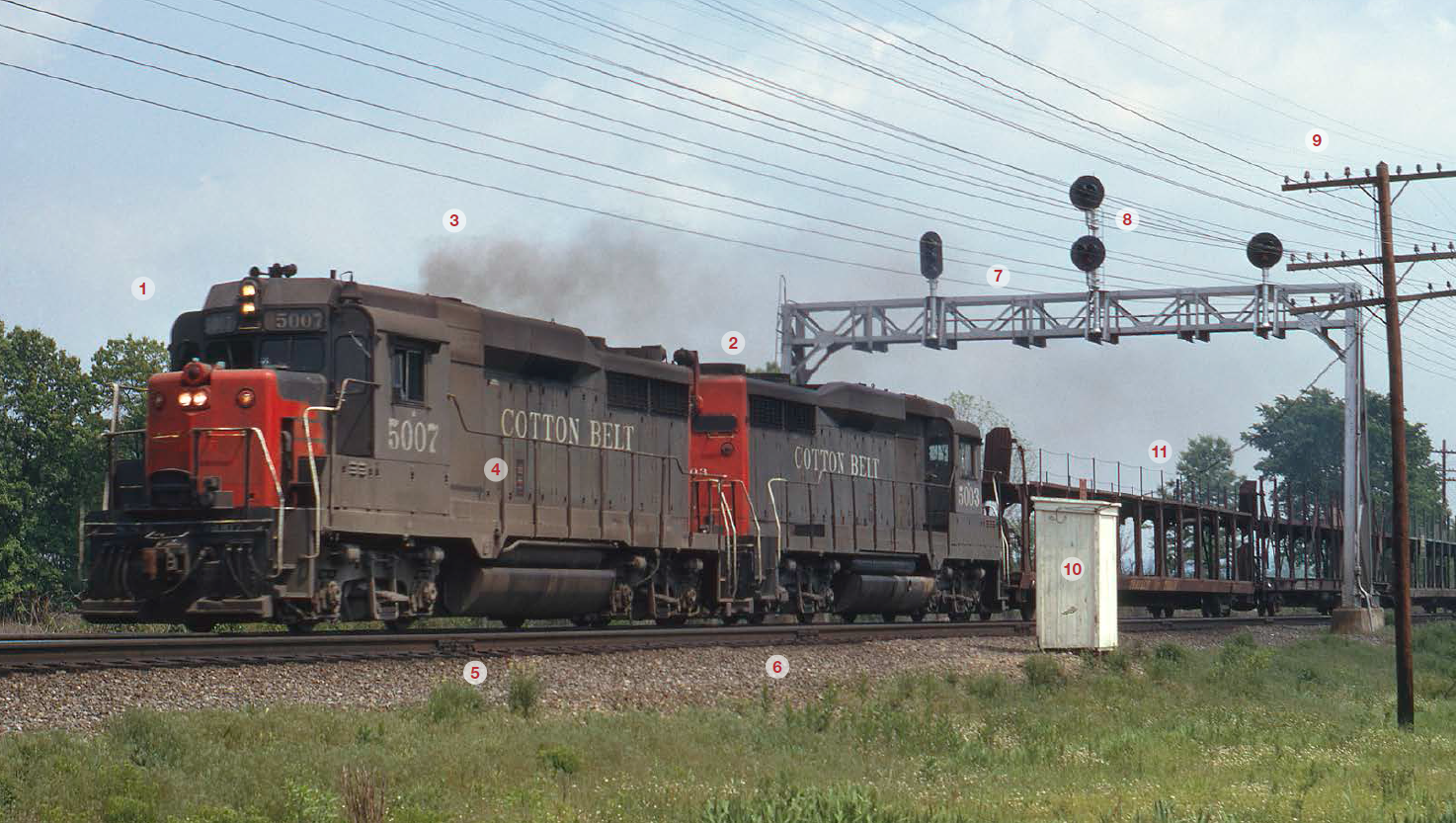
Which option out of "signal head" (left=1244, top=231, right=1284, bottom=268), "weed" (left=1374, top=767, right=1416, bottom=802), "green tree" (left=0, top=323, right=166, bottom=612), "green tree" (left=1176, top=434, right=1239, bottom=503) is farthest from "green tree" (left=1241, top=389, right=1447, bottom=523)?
"weed" (left=1374, top=767, right=1416, bottom=802)

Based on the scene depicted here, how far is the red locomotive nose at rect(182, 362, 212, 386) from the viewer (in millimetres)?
16359

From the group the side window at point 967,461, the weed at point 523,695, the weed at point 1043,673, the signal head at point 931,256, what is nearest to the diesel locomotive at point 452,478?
the weed at point 523,695

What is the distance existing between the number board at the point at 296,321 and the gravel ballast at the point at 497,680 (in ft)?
12.9

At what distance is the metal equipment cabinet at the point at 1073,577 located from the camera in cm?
2411

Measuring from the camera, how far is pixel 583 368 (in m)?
21.0

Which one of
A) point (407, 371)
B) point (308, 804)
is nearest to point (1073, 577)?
point (407, 371)

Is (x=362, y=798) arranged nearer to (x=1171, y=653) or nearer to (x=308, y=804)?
(x=308, y=804)

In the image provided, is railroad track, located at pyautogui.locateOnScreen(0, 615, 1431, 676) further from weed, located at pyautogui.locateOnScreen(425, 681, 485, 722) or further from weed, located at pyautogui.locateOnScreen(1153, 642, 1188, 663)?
weed, located at pyautogui.locateOnScreen(1153, 642, 1188, 663)

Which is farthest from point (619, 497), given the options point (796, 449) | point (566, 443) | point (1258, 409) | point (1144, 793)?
point (1258, 409)

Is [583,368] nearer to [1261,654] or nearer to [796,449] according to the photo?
[796,449]

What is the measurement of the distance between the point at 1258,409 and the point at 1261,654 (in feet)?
309

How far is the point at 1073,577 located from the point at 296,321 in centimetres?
1282

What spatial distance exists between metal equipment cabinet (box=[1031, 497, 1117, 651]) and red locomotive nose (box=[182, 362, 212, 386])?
508 inches

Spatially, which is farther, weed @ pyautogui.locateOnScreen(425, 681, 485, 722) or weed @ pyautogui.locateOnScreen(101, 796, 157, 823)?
weed @ pyautogui.locateOnScreen(425, 681, 485, 722)
